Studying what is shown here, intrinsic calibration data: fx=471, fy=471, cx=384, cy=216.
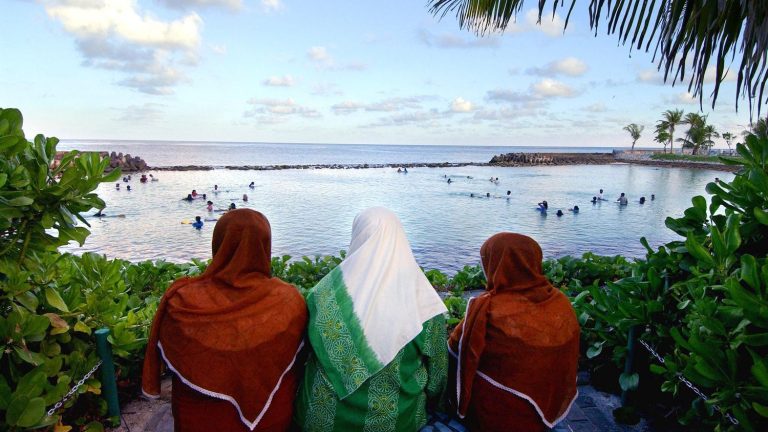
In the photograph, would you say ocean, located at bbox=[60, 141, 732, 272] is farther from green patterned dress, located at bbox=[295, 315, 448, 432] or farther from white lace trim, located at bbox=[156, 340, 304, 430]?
white lace trim, located at bbox=[156, 340, 304, 430]

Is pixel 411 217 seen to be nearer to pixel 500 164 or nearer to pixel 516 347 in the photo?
pixel 516 347

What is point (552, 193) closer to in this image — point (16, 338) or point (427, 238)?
point (427, 238)

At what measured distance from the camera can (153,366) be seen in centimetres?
247

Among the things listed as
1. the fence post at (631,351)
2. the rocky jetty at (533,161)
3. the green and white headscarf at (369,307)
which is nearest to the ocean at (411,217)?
the fence post at (631,351)

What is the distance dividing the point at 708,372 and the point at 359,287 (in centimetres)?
156

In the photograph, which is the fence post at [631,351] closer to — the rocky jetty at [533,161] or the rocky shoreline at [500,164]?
the rocky shoreline at [500,164]

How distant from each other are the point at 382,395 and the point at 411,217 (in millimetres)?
18927

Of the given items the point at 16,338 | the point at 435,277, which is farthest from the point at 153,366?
the point at 435,277

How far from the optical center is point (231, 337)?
2.30 meters

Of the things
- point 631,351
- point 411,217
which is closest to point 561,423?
point 631,351

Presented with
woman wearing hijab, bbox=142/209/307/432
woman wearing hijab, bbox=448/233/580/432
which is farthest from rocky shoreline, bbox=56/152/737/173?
woman wearing hijab, bbox=448/233/580/432

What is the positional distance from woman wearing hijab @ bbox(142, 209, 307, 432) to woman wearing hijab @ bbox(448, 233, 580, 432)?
3.12 ft

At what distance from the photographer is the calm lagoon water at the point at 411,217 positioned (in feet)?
48.3

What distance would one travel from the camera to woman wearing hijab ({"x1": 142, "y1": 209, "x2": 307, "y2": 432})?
230 cm
